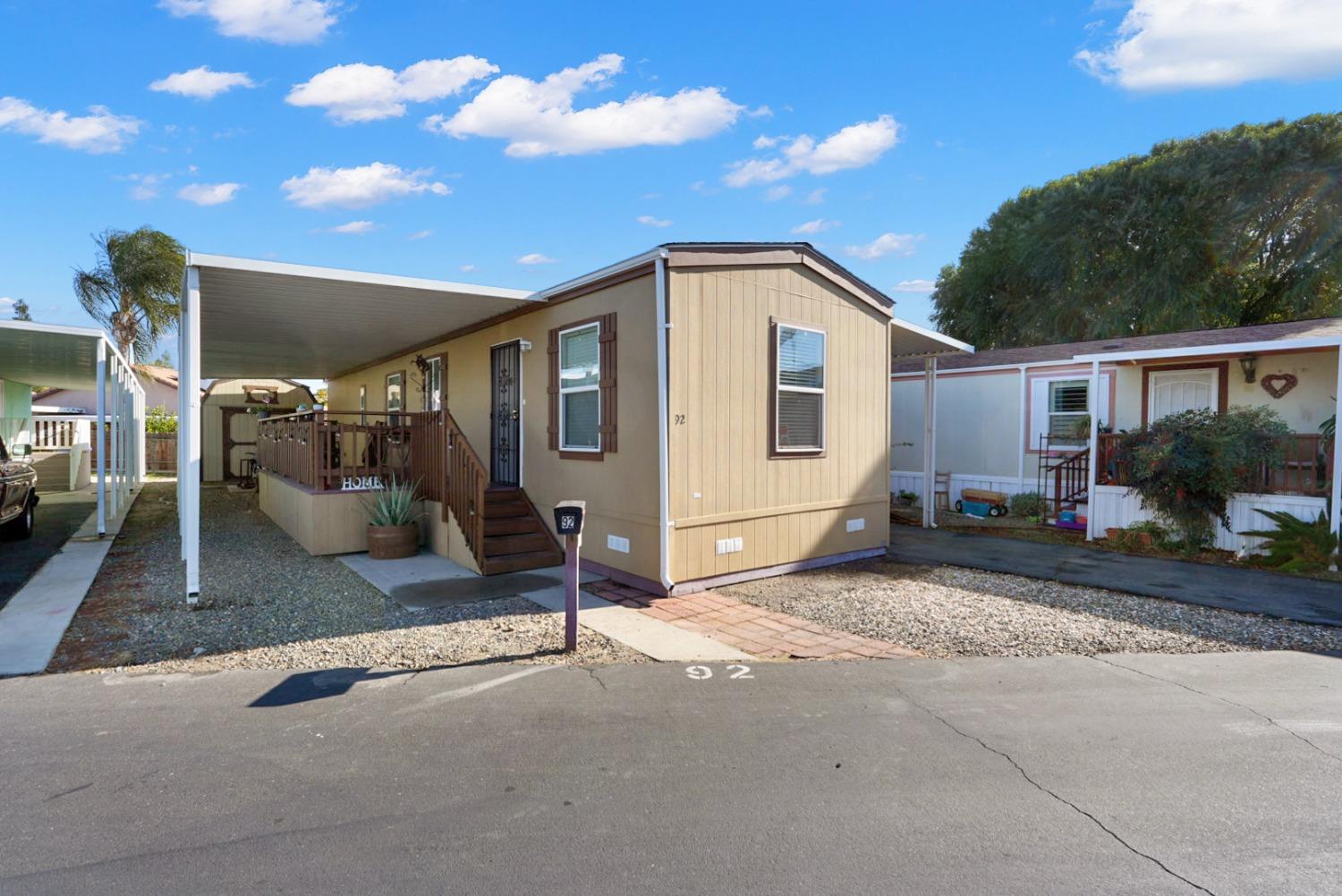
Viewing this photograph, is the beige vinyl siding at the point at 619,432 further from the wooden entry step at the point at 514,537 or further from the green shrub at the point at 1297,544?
the green shrub at the point at 1297,544

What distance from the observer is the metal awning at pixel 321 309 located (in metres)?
6.37

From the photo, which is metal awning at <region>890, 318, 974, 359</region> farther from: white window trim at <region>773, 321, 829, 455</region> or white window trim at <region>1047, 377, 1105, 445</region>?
white window trim at <region>1047, 377, 1105, 445</region>

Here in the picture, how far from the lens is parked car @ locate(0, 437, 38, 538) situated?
8.55m

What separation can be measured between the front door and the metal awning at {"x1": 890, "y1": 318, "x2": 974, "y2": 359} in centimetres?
463

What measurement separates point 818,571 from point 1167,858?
5339 millimetres

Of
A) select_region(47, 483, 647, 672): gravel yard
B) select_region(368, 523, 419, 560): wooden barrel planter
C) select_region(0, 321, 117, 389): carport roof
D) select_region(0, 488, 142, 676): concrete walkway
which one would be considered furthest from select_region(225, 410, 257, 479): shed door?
select_region(368, 523, 419, 560): wooden barrel planter

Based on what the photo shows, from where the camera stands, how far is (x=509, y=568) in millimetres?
7406

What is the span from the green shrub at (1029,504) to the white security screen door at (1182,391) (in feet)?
6.68

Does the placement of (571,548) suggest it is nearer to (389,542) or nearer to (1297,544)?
(389,542)

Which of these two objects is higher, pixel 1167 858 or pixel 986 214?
pixel 986 214

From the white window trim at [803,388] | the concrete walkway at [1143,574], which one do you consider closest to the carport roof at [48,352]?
the white window trim at [803,388]

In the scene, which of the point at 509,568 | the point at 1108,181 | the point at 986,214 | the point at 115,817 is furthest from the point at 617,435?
the point at 986,214

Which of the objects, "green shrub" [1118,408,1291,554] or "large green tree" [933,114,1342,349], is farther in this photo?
"large green tree" [933,114,1342,349]

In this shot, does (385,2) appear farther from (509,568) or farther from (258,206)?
(258,206)
